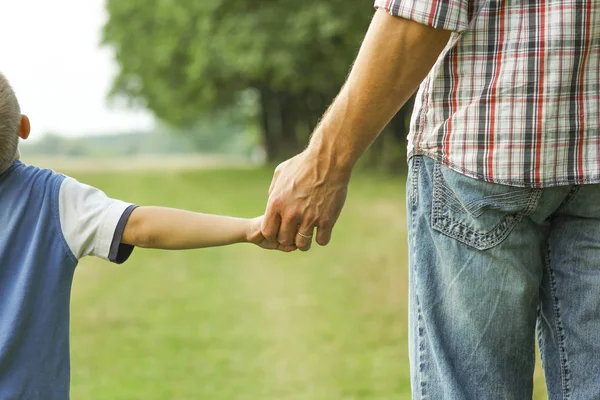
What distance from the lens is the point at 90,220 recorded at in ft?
7.47

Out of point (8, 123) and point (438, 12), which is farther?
point (8, 123)

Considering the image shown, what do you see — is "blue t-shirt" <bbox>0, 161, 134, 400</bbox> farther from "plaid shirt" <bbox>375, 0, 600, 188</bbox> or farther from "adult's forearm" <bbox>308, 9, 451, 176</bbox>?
"plaid shirt" <bbox>375, 0, 600, 188</bbox>

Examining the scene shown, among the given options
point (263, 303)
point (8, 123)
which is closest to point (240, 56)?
point (263, 303)

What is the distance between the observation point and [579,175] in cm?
206

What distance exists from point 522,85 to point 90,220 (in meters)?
1.04

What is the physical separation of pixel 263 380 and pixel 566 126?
3.65m

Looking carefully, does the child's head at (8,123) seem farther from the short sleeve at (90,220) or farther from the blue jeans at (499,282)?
the blue jeans at (499,282)

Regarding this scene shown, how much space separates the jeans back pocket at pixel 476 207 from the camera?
208 cm

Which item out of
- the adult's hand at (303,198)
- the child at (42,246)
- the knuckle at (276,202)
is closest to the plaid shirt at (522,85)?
the adult's hand at (303,198)

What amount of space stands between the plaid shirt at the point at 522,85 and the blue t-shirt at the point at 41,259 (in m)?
0.85

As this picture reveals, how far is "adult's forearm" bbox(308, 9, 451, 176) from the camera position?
2.09 metres

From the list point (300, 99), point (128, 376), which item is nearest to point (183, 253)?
point (128, 376)

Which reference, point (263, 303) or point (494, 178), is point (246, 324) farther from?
point (494, 178)

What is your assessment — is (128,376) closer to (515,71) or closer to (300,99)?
(515,71)
